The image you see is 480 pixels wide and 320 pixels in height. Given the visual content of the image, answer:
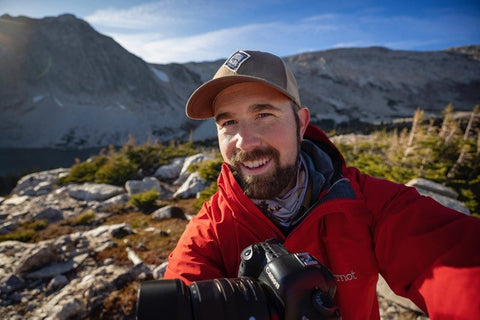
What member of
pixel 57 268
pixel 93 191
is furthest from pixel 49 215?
pixel 57 268

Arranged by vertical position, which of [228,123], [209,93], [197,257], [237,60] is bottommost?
[197,257]

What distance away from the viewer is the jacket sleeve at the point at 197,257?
1250mm

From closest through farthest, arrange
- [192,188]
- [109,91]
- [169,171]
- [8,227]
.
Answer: [8,227] < [192,188] < [169,171] < [109,91]

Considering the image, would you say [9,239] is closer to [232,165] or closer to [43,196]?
[43,196]

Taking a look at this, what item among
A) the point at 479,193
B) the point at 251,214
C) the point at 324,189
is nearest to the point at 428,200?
the point at 324,189

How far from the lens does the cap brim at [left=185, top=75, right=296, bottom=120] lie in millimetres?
1486

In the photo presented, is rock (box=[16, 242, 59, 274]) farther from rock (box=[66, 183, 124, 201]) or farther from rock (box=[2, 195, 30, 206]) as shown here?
rock (box=[2, 195, 30, 206])

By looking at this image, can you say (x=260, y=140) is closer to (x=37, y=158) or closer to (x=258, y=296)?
(x=258, y=296)

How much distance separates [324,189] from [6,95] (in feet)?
154

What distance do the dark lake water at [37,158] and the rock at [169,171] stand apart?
16497mm

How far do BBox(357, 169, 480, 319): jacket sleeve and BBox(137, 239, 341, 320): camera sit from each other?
0.48 m

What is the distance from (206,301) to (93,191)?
30.4 feet

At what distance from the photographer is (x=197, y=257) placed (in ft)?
4.39

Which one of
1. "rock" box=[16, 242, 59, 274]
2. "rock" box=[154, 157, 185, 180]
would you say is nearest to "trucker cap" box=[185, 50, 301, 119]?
"rock" box=[16, 242, 59, 274]
